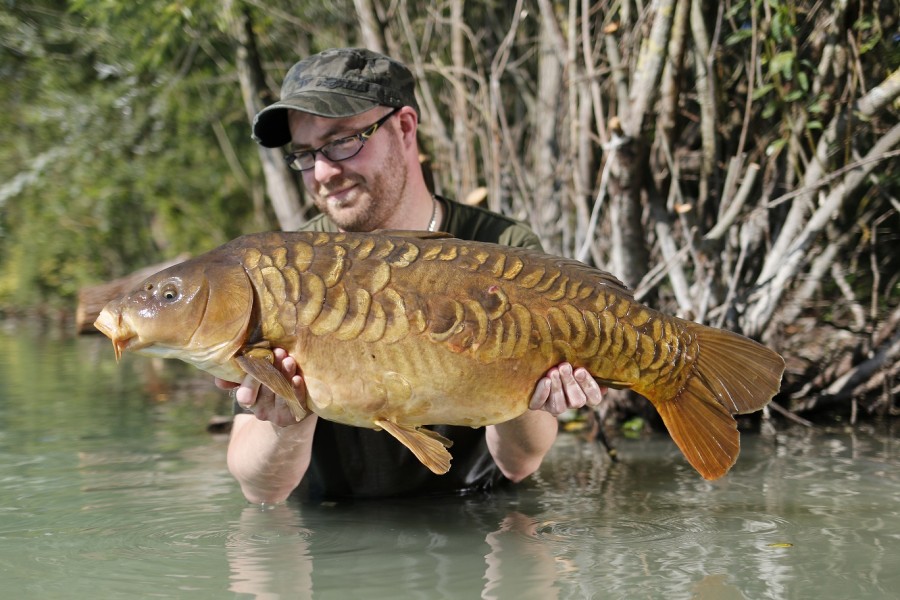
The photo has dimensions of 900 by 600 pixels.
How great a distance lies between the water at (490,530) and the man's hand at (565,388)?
0.42 meters

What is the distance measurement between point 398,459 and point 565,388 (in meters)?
0.99

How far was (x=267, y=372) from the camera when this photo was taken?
2.34 metres

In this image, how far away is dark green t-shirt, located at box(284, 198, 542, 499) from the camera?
3.36 m

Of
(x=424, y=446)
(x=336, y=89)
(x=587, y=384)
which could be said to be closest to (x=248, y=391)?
(x=424, y=446)

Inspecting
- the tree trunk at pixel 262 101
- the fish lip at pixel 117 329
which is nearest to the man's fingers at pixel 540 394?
the fish lip at pixel 117 329

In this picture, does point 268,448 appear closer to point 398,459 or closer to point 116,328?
point 398,459

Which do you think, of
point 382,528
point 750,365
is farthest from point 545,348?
point 382,528

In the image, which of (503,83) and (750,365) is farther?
(503,83)

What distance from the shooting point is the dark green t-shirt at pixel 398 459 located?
3361 millimetres

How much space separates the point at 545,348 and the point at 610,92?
2.75 m

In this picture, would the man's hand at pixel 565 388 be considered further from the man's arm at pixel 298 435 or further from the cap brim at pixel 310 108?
the cap brim at pixel 310 108

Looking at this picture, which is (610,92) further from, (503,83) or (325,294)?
(325,294)

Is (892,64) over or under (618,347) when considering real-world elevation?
over

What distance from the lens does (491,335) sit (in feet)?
8.15
